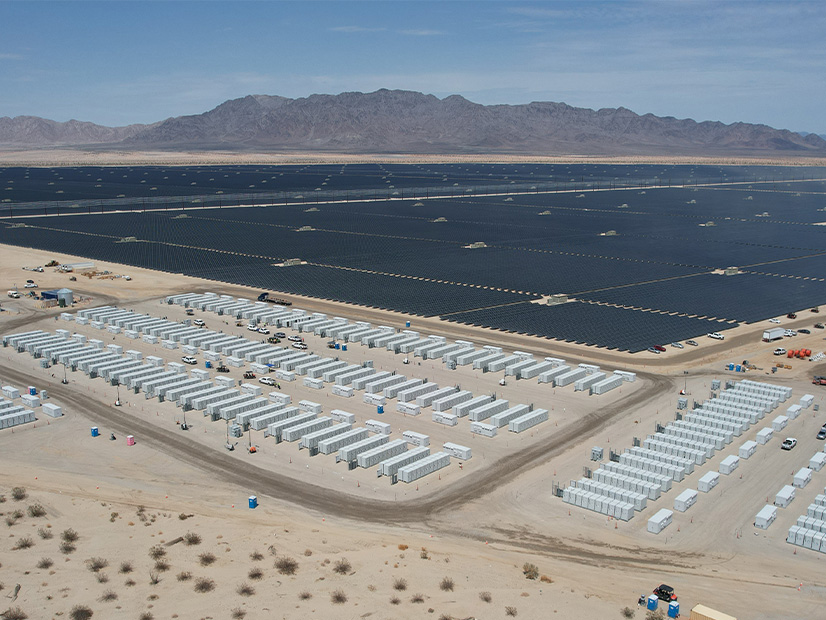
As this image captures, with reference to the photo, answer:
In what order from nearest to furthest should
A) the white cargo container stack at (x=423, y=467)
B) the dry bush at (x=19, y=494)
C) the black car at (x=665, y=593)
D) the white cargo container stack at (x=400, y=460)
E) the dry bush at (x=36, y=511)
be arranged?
1. the black car at (x=665, y=593)
2. the dry bush at (x=36, y=511)
3. the dry bush at (x=19, y=494)
4. the white cargo container stack at (x=423, y=467)
5. the white cargo container stack at (x=400, y=460)

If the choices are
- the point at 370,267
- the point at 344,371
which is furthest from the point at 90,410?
the point at 370,267

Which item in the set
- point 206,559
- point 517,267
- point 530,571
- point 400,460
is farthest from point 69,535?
point 517,267

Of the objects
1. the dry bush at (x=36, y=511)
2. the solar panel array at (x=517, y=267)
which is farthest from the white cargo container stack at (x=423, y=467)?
the solar panel array at (x=517, y=267)

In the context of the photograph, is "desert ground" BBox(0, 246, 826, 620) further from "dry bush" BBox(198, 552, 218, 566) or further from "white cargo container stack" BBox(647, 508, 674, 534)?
"white cargo container stack" BBox(647, 508, 674, 534)

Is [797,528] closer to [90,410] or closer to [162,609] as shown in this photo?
[162,609]

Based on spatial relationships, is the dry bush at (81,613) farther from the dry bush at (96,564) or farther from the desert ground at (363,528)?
the dry bush at (96,564)

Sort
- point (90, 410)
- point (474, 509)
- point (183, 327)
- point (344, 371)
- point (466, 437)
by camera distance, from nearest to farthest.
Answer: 1. point (474, 509)
2. point (466, 437)
3. point (90, 410)
4. point (344, 371)
5. point (183, 327)

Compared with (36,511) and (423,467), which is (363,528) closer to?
(423,467)
